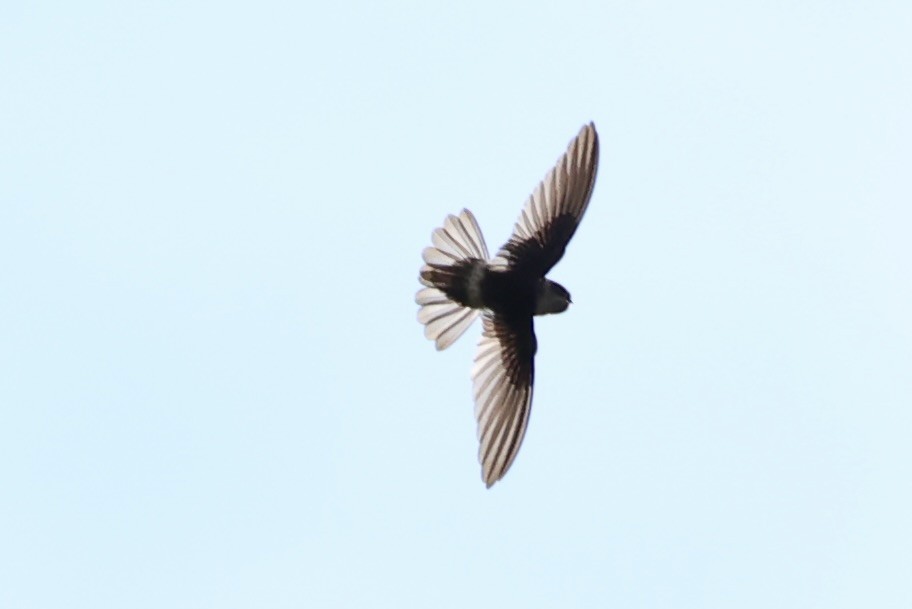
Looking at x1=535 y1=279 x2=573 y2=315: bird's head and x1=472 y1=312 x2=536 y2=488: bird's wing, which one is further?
x1=535 y1=279 x2=573 y2=315: bird's head

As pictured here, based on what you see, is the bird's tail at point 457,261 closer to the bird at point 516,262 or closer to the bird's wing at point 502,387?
the bird at point 516,262

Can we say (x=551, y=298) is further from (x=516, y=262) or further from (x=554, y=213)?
(x=554, y=213)

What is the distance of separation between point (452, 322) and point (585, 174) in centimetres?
73

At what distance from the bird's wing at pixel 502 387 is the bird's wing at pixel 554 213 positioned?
257 millimetres

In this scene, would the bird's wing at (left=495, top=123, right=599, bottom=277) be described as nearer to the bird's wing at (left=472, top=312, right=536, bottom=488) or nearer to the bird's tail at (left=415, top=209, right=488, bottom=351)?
the bird's tail at (left=415, top=209, right=488, bottom=351)

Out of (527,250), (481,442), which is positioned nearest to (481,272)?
(527,250)

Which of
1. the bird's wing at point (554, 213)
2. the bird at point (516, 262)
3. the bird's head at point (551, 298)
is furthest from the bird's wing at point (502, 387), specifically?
the bird's wing at point (554, 213)

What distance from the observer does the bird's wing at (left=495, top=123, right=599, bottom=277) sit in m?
6.34

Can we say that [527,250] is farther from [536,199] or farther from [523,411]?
[523,411]

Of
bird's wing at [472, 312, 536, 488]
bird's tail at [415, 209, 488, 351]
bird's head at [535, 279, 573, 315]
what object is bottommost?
bird's wing at [472, 312, 536, 488]

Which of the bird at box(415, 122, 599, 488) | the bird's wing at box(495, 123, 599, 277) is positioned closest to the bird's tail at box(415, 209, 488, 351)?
the bird at box(415, 122, 599, 488)

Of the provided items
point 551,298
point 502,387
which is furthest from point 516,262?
point 502,387

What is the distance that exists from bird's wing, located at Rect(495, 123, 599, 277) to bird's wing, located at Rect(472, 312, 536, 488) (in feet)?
0.84

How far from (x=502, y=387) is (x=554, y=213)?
0.65 m
